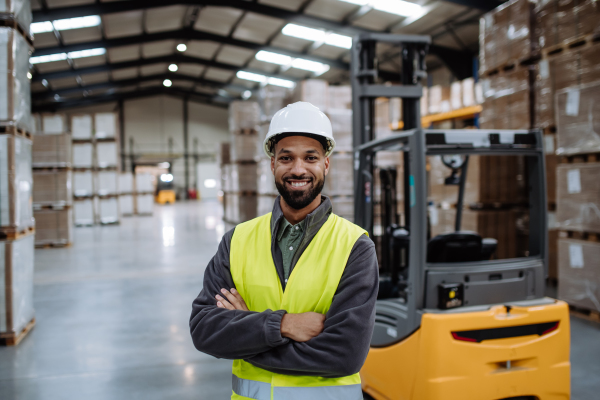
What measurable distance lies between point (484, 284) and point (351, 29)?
11.7m

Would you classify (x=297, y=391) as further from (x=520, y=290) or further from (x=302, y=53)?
(x=302, y=53)

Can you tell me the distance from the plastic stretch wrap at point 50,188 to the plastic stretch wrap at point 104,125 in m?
4.00

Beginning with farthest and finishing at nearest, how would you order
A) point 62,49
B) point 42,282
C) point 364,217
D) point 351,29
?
point 62,49 < point 351,29 < point 42,282 < point 364,217

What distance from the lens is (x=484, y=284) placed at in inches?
90.2

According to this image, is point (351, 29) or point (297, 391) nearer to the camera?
point (297, 391)

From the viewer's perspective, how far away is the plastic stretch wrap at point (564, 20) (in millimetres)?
4445

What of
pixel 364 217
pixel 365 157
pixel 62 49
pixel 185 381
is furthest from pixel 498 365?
pixel 62 49

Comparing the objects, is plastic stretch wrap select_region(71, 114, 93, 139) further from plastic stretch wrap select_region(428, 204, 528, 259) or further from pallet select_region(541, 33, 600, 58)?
pallet select_region(541, 33, 600, 58)

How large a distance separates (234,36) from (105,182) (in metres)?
6.81

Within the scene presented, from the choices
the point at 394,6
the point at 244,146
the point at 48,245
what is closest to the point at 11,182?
the point at 48,245

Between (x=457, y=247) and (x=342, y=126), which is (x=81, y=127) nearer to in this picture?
(x=342, y=126)

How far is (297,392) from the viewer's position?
1.30 m

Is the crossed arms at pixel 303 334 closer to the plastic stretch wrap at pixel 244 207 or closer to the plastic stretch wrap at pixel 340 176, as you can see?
the plastic stretch wrap at pixel 340 176

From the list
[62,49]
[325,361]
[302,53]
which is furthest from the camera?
[302,53]
